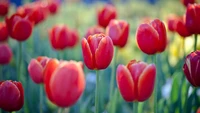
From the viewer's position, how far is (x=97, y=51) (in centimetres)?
129

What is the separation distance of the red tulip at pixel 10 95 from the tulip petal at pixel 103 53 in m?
0.32

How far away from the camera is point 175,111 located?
5.97 feet

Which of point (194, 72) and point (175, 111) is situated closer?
point (194, 72)

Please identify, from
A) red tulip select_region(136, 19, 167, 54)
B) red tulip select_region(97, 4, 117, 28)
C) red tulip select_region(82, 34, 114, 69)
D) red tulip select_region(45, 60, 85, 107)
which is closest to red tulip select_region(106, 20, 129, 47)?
red tulip select_region(136, 19, 167, 54)

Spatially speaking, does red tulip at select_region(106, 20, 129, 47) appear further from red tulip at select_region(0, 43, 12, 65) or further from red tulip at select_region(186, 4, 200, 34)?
red tulip at select_region(0, 43, 12, 65)

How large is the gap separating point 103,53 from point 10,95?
39cm

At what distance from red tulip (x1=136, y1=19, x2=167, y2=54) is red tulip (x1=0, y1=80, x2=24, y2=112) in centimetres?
55

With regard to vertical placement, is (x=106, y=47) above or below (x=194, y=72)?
above

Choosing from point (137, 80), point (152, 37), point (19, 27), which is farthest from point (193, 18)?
point (19, 27)

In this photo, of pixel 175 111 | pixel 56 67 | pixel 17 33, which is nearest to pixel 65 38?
pixel 17 33

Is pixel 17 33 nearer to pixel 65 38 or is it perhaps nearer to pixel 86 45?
pixel 65 38

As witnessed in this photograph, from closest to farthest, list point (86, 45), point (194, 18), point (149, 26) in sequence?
point (86, 45) < point (149, 26) < point (194, 18)

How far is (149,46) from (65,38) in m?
0.81

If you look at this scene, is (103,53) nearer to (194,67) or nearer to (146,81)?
(146,81)
